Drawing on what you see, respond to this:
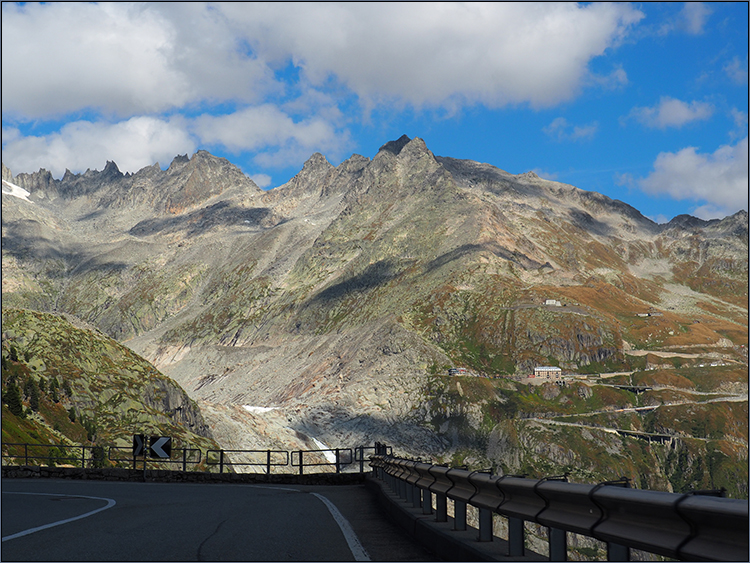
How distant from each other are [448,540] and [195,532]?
532cm

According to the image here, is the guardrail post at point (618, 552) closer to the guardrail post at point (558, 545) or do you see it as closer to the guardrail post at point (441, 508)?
the guardrail post at point (558, 545)

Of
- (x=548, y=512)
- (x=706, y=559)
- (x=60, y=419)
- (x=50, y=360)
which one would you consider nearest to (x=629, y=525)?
(x=706, y=559)

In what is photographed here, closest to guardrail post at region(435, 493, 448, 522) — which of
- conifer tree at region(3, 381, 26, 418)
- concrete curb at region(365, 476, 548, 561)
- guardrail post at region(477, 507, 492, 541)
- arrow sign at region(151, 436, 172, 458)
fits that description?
concrete curb at region(365, 476, 548, 561)

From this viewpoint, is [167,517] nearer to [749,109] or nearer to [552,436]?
[749,109]

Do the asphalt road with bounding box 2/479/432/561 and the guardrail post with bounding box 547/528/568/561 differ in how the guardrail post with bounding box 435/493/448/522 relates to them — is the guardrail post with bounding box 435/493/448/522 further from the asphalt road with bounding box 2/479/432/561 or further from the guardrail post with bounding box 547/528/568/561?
the guardrail post with bounding box 547/528/568/561

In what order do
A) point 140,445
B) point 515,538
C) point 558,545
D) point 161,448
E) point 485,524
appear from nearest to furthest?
point 558,545 < point 515,538 < point 485,524 < point 161,448 < point 140,445

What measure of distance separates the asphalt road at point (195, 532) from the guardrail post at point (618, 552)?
5.01 meters

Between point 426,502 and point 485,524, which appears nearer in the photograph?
point 485,524

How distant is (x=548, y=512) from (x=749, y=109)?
6.28 m

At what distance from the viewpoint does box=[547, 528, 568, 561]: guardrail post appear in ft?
22.5

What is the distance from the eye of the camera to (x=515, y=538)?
7797 millimetres

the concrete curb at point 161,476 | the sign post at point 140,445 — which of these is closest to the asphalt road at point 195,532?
the sign post at point 140,445

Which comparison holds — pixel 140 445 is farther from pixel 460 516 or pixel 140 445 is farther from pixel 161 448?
pixel 460 516

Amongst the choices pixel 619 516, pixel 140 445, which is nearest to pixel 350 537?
pixel 619 516
